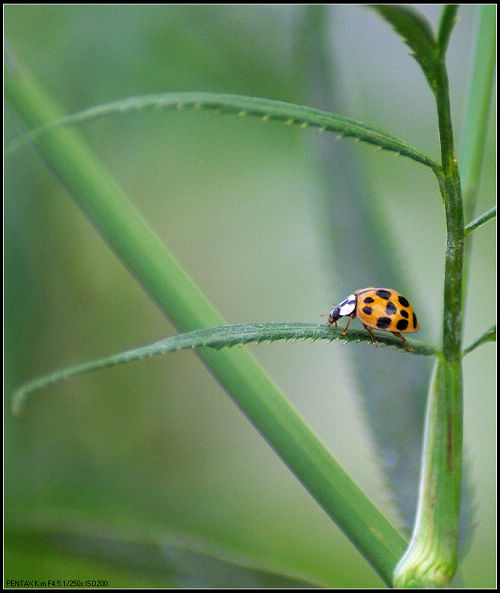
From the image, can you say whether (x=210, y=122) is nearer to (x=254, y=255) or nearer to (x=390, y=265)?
(x=254, y=255)

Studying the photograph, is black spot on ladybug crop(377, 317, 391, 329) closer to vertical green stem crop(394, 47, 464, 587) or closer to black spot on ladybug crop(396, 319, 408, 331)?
black spot on ladybug crop(396, 319, 408, 331)

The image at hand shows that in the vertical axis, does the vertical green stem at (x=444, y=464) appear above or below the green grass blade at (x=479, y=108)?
below

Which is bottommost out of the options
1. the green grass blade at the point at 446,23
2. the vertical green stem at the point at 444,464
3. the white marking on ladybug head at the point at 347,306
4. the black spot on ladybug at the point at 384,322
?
the vertical green stem at the point at 444,464

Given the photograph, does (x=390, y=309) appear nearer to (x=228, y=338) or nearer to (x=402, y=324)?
(x=402, y=324)

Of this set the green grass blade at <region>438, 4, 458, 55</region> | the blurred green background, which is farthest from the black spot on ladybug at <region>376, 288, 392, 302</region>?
the blurred green background

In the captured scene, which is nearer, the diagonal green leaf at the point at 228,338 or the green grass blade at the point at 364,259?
the diagonal green leaf at the point at 228,338

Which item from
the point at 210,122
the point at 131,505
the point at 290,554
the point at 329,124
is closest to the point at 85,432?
the point at 131,505

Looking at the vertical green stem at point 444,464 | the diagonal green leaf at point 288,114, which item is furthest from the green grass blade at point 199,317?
the diagonal green leaf at point 288,114

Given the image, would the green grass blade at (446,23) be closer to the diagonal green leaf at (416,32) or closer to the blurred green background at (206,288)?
the diagonal green leaf at (416,32)
